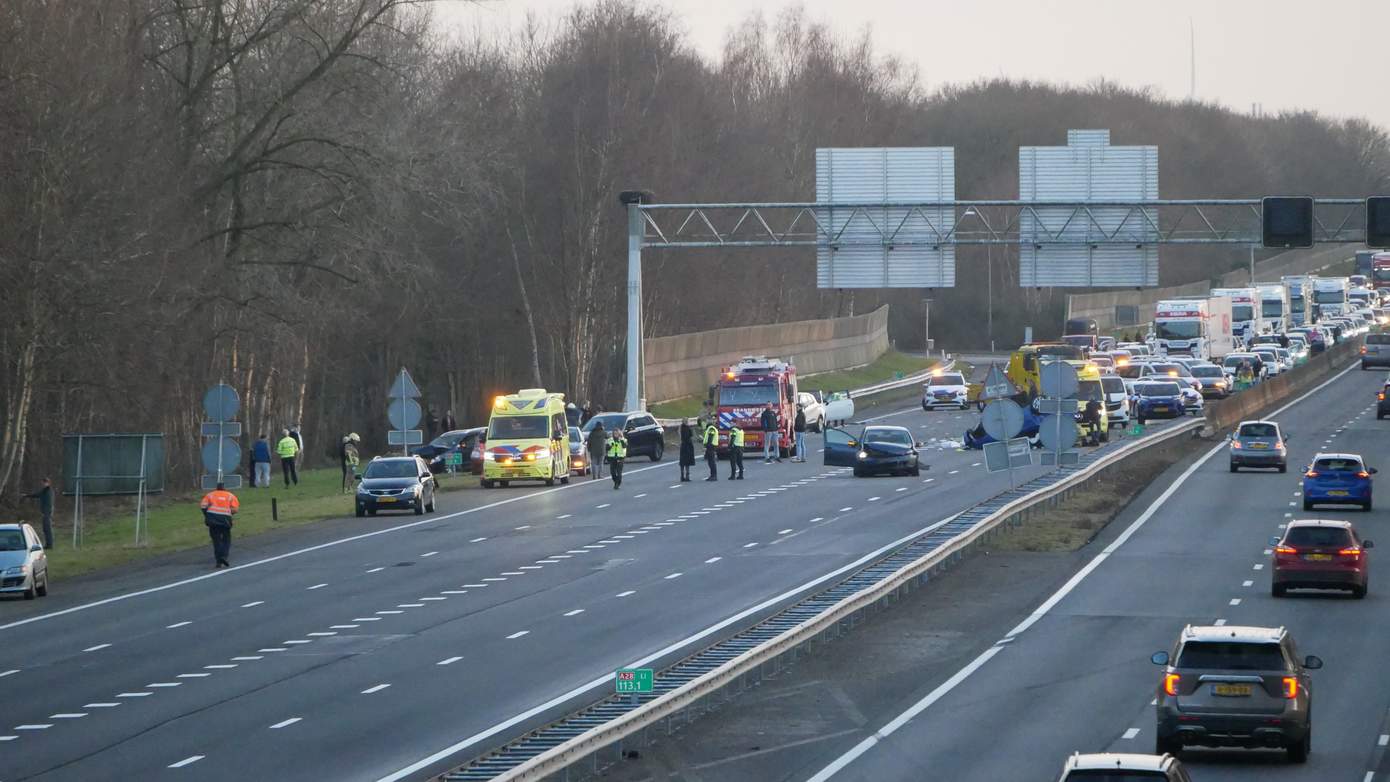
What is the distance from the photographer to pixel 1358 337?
4668 inches

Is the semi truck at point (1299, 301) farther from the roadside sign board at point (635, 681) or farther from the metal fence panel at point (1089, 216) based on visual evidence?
the roadside sign board at point (635, 681)

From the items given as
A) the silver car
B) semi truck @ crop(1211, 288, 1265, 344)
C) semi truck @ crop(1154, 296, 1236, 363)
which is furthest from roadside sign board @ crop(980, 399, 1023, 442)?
semi truck @ crop(1211, 288, 1265, 344)

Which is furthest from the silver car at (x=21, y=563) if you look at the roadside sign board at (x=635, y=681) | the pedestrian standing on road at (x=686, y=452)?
the pedestrian standing on road at (x=686, y=452)

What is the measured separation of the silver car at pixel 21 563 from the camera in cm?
3316

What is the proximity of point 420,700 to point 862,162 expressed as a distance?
145 feet

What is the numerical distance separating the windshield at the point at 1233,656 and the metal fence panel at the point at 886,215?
45220 millimetres

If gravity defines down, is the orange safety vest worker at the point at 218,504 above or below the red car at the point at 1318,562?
above

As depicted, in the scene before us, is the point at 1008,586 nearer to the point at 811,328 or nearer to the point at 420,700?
the point at 420,700

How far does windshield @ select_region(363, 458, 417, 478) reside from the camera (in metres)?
46.5

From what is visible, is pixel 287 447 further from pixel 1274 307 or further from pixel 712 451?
pixel 1274 307

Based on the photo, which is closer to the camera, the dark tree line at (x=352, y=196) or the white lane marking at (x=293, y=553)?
the white lane marking at (x=293, y=553)

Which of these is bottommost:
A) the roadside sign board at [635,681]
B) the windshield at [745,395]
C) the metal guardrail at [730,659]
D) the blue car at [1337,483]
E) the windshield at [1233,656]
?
the metal guardrail at [730,659]

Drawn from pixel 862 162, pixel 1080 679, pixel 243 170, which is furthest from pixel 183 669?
pixel 862 162

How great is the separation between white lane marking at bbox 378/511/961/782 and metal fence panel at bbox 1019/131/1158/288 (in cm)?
2583
